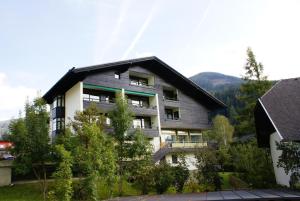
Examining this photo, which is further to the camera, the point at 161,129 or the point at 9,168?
the point at 161,129

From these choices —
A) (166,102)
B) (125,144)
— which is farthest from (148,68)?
(125,144)

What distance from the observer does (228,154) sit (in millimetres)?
26609

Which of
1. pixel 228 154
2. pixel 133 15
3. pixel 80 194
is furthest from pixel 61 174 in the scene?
pixel 228 154

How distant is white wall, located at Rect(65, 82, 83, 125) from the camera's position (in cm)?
3203

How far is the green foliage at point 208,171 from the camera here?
2114cm

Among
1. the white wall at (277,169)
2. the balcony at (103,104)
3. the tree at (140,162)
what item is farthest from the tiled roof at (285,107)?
the balcony at (103,104)

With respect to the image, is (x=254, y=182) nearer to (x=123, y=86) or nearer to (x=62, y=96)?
(x=123, y=86)

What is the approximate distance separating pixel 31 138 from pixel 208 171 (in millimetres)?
13370

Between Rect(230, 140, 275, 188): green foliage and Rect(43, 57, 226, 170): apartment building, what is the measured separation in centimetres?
759

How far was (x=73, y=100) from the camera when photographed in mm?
33375

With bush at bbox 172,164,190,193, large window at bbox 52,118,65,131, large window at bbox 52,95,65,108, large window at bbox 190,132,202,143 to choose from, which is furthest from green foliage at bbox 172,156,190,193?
large window at bbox 190,132,202,143

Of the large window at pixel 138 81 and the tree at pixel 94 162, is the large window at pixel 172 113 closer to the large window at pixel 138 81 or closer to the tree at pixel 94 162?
the large window at pixel 138 81

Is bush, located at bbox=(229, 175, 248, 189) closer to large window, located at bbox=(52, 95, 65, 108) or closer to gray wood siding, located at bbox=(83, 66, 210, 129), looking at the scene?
gray wood siding, located at bbox=(83, 66, 210, 129)

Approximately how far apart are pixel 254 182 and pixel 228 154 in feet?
18.5
